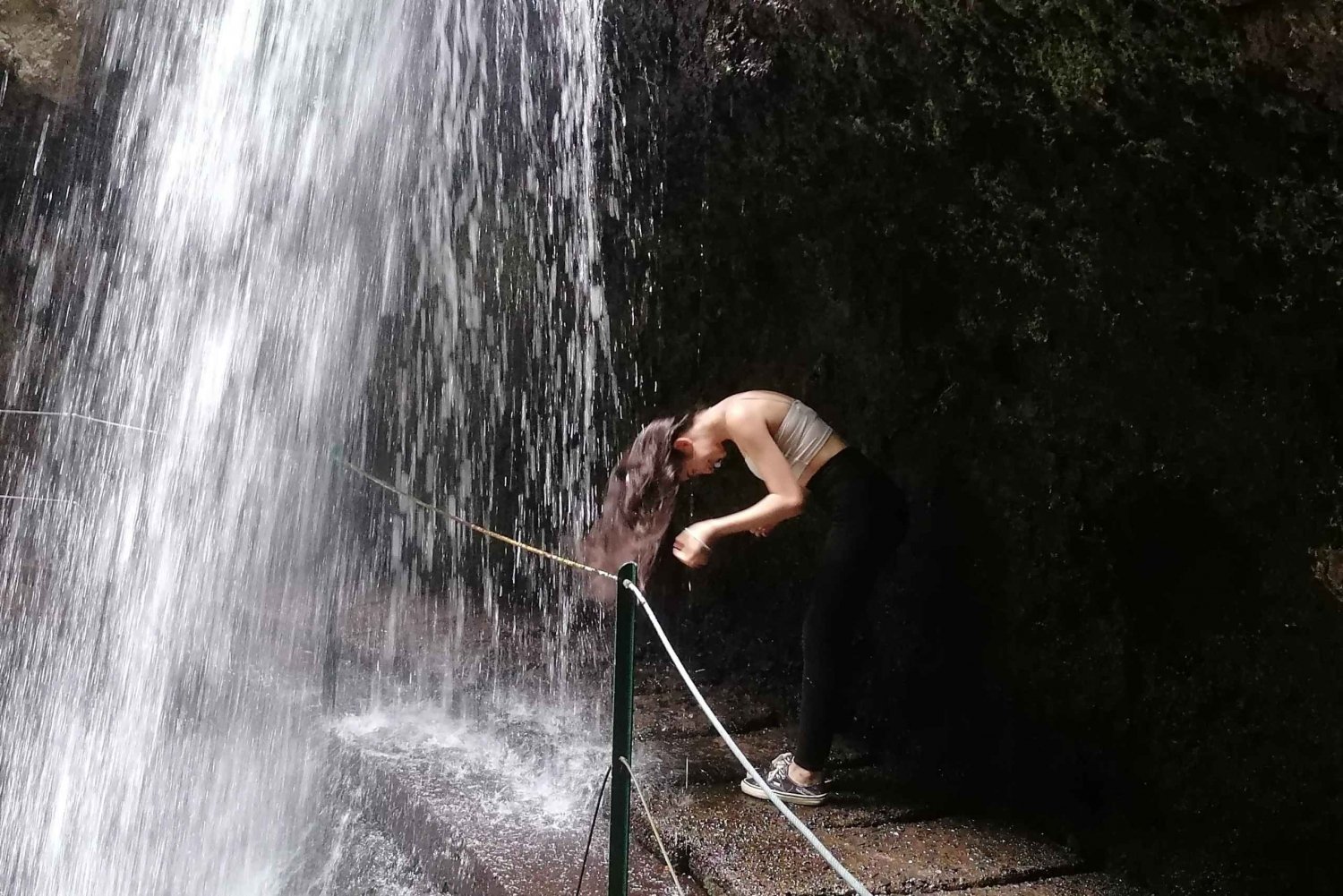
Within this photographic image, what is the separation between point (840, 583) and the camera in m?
3.27

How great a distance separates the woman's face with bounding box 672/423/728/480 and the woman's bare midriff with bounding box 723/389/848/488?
14 cm

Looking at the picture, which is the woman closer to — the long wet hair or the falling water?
the long wet hair

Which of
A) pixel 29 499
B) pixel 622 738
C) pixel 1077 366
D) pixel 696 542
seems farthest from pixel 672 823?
pixel 29 499

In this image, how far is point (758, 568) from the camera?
507cm

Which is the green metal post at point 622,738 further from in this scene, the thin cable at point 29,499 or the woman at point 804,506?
the thin cable at point 29,499

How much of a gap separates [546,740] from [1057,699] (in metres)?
1.92

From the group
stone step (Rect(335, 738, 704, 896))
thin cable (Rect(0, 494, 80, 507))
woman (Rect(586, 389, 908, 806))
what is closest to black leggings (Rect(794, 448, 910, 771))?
woman (Rect(586, 389, 908, 806))

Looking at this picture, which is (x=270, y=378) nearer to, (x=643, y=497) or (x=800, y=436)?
(x=643, y=497)

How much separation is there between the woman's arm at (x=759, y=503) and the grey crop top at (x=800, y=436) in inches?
3.2

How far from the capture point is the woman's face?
3.36 m

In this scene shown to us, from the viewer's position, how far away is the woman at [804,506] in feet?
10.5

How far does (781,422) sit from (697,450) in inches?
11.5

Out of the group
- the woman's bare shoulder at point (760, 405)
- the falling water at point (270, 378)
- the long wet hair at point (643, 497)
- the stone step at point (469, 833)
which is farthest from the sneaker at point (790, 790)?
the falling water at point (270, 378)

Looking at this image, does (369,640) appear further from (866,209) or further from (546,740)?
(866,209)
